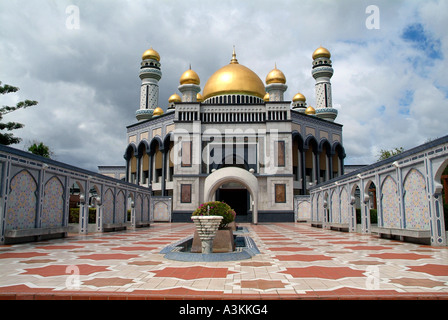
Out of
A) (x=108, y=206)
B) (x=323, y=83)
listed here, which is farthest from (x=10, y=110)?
(x=323, y=83)

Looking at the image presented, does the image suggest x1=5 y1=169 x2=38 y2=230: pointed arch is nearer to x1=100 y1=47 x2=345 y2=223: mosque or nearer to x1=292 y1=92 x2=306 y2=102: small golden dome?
x1=100 y1=47 x2=345 y2=223: mosque

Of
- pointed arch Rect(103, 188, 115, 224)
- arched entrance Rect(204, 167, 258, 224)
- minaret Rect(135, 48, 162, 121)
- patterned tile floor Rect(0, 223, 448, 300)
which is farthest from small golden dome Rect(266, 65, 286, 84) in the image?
patterned tile floor Rect(0, 223, 448, 300)

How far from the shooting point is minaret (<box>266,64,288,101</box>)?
107ft

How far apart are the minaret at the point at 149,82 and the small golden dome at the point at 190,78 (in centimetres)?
867

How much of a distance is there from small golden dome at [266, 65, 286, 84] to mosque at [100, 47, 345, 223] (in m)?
0.10

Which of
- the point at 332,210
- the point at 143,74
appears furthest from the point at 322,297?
the point at 143,74

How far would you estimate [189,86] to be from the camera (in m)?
33.2

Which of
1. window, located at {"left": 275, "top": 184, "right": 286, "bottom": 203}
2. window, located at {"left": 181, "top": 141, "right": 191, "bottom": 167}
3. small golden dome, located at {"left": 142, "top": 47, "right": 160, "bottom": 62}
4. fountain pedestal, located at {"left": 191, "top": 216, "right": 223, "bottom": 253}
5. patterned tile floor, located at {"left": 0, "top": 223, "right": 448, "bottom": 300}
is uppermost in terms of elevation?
small golden dome, located at {"left": 142, "top": 47, "right": 160, "bottom": 62}

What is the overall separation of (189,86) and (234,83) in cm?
514

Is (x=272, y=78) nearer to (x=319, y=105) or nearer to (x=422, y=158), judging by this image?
(x=319, y=105)

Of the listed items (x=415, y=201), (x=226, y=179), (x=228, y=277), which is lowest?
(x=228, y=277)

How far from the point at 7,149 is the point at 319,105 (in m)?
37.1

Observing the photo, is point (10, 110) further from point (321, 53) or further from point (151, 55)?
point (321, 53)

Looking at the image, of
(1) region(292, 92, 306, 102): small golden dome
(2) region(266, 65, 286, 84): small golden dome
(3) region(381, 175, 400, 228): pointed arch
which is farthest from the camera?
(1) region(292, 92, 306, 102): small golden dome
